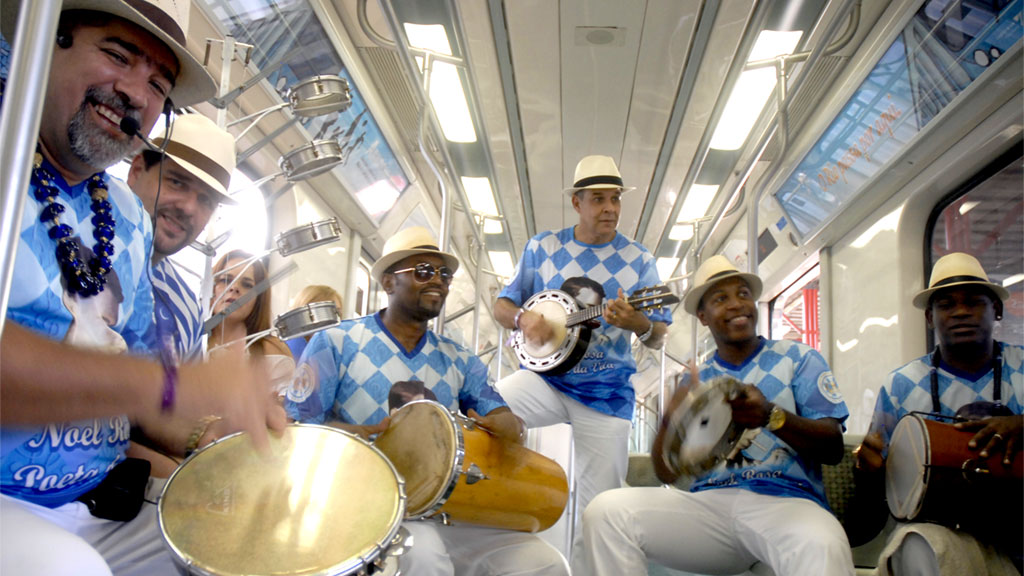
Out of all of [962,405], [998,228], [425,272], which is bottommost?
[962,405]

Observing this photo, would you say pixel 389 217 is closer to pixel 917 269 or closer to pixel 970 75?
pixel 917 269

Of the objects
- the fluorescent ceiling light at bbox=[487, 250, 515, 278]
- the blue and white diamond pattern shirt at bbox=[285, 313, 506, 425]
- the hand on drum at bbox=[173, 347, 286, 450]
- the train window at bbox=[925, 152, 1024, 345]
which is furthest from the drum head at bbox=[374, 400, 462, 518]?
the fluorescent ceiling light at bbox=[487, 250, 515, 278]

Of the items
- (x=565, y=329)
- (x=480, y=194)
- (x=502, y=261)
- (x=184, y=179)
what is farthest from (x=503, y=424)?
(x=502, y=261)

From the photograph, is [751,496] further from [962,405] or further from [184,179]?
[184,179]

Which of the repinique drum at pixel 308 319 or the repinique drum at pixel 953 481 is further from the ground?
the repinique drum at pixel 308 319

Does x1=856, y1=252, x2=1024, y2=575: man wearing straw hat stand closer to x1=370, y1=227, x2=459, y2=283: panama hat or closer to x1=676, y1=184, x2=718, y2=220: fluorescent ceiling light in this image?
x1=370, y1=227, x2=459, y2=283: panama hat

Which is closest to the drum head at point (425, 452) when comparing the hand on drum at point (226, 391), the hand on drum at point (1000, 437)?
the hand on drum at point (226, 391)

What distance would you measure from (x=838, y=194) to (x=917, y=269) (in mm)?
818

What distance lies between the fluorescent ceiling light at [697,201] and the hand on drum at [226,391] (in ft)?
15.6

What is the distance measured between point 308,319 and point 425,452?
940mm

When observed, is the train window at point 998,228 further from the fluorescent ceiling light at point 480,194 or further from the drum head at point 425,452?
the fluorescent ceiling light at point 480,194

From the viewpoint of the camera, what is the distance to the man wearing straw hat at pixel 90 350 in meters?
1.06

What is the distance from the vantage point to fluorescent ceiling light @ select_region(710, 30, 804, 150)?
12.1 feet

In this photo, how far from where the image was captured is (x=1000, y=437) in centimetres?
222
